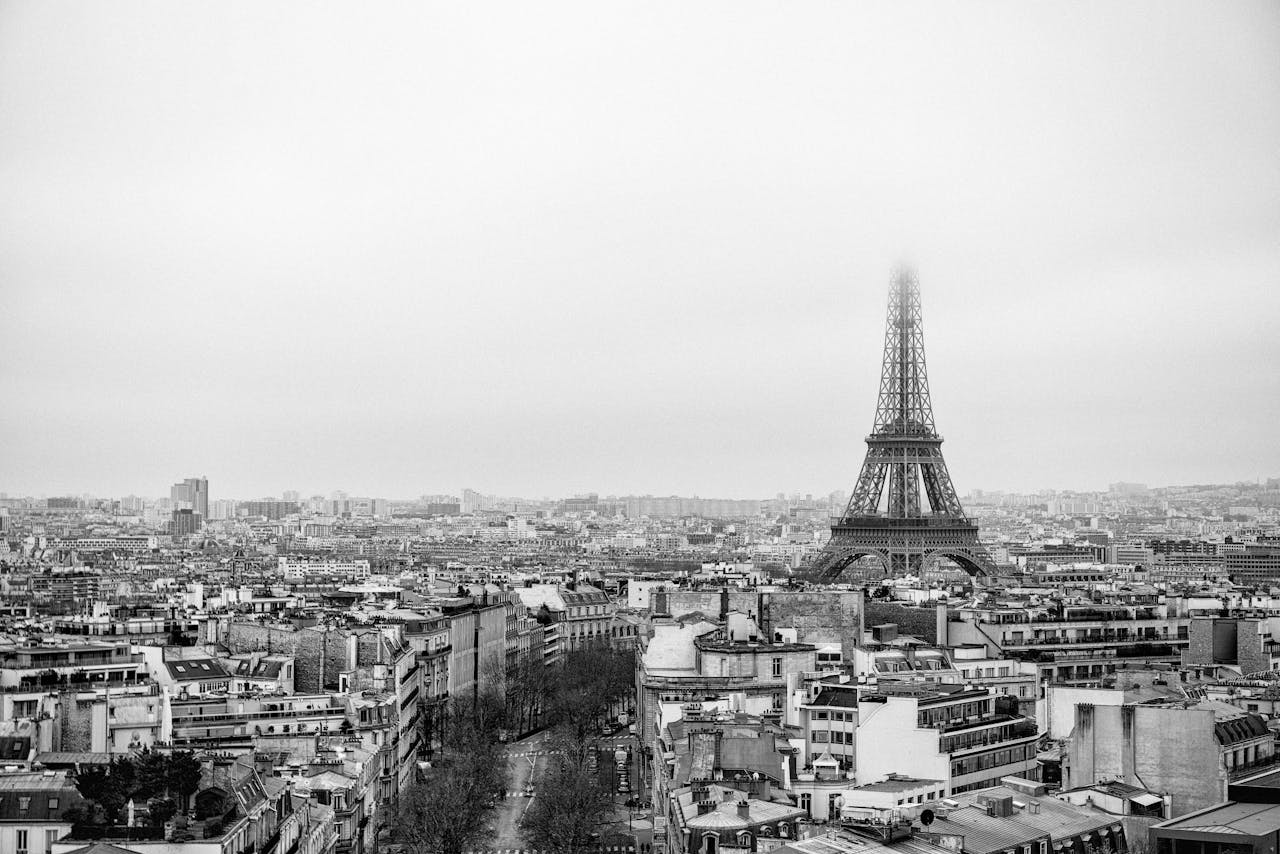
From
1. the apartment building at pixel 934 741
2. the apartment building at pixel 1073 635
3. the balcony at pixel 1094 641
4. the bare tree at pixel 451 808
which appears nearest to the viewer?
the apartment building at pixel 934 741

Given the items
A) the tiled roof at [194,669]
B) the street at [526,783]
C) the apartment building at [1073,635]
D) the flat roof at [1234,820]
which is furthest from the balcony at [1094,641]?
the flat roof at [1234,820]

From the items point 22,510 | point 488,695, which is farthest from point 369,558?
point 488,695

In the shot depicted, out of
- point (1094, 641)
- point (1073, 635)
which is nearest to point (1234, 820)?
point (1073, 635)

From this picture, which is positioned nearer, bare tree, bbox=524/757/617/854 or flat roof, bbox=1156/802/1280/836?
flat roof, bbox=1156/802/1280/836

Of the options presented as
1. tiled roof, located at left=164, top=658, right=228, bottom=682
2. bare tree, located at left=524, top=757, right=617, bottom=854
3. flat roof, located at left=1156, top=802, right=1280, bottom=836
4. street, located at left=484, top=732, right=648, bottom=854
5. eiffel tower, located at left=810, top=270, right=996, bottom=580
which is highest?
eiffel tower, located at left=810, top=270, right=996, bottom=580

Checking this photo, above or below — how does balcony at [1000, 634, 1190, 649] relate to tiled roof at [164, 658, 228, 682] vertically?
above

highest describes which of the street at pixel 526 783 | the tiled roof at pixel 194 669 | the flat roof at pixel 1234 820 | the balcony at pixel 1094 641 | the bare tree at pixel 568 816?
the balcony at pixel 1094 641

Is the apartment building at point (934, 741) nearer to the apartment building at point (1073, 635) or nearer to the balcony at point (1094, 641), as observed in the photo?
the apartment building at point (1073, 635)

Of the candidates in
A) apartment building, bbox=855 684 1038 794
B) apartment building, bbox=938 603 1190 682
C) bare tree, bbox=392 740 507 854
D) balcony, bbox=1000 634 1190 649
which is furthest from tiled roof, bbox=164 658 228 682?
balcony, bbox=1000 634 1190 649

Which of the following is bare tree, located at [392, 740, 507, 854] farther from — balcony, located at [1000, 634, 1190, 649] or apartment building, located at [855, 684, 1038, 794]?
balcony, located at [1000, 634, 1190, 649]
